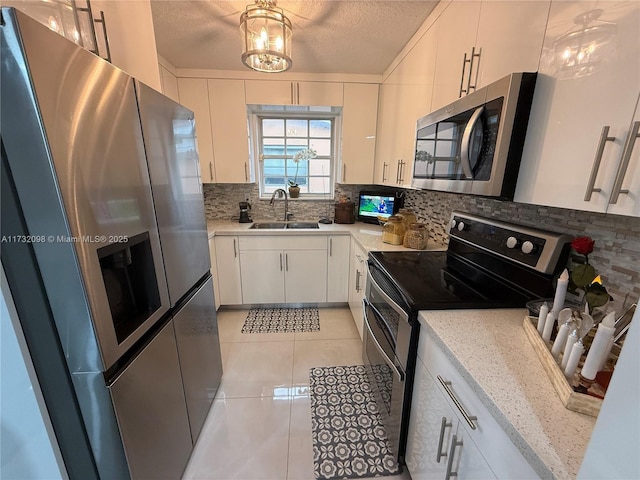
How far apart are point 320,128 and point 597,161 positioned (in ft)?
8.90

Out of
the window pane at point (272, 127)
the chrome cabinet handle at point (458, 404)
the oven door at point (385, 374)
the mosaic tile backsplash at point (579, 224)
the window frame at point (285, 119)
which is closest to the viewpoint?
the chrome cabinet handle at point (458, 404)

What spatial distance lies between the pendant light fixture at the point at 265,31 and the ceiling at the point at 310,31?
0.64ft

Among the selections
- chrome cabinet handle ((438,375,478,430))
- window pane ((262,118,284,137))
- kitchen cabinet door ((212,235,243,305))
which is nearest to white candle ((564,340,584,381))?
chrome cabinet handle ((438,375,478,430))

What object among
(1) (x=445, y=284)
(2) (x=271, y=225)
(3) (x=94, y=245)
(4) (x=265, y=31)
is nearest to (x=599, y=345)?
(1) (x=445, y=284)

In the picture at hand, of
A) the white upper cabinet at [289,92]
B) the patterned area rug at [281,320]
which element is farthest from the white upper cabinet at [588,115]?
the patterned area rug at [281,320]

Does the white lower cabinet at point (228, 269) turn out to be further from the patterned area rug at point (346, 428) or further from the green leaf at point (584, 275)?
the green leaf at point (584, 275)

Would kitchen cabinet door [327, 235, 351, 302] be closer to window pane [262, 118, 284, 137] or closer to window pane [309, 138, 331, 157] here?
window pane [309, 138, 331, 157]

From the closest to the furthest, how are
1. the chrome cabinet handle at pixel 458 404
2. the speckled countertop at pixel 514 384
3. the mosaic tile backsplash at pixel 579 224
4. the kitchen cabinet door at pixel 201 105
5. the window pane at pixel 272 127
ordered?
the speckled countertop at pixel 514 384, the chrome cabinet handle at pixel 458 404, the mosaic tile backsplash at pixel 579 224, the kitchen cabinet door at pixel 201 105, the window pane at pixel 272 127

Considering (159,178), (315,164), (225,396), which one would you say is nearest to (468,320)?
(159,178)

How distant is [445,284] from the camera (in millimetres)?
1252

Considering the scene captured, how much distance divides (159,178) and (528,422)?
1386mm

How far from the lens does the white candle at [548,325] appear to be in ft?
2.57

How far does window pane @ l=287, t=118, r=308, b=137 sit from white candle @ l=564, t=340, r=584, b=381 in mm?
2942

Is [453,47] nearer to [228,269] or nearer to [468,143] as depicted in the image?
[468,143]
